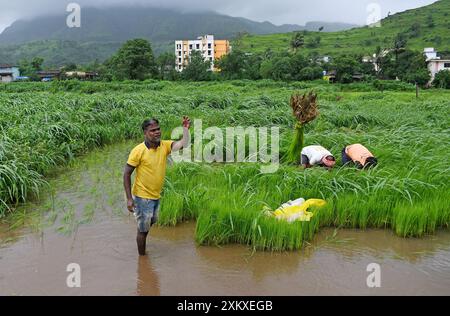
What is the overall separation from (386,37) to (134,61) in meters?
43.4

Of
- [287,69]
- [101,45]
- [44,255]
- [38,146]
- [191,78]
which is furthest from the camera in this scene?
[101,45]

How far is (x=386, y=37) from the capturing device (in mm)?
70438

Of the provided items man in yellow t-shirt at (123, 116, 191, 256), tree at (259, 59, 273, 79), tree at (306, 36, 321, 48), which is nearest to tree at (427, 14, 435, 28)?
tree at (306, 36, 321, 48)

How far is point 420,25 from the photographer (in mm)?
72625

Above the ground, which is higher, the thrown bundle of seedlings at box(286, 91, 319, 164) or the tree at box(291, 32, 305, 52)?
the tree at box(291, 32, 305, 52)

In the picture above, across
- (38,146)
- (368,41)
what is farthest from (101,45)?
(38,146)

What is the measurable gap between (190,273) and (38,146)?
16.5 feet

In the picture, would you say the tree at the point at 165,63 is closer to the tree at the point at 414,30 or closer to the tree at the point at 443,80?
the tree at the point at 443,80

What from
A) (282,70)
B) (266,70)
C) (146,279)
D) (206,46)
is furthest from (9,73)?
(146,279)

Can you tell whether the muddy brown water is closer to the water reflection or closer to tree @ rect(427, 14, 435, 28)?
the water reflection

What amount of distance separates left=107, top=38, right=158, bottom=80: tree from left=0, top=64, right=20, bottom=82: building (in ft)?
67.8

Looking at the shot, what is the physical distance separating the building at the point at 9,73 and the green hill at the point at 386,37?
36.2 meters

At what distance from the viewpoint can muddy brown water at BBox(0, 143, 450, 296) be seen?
12.2ft
